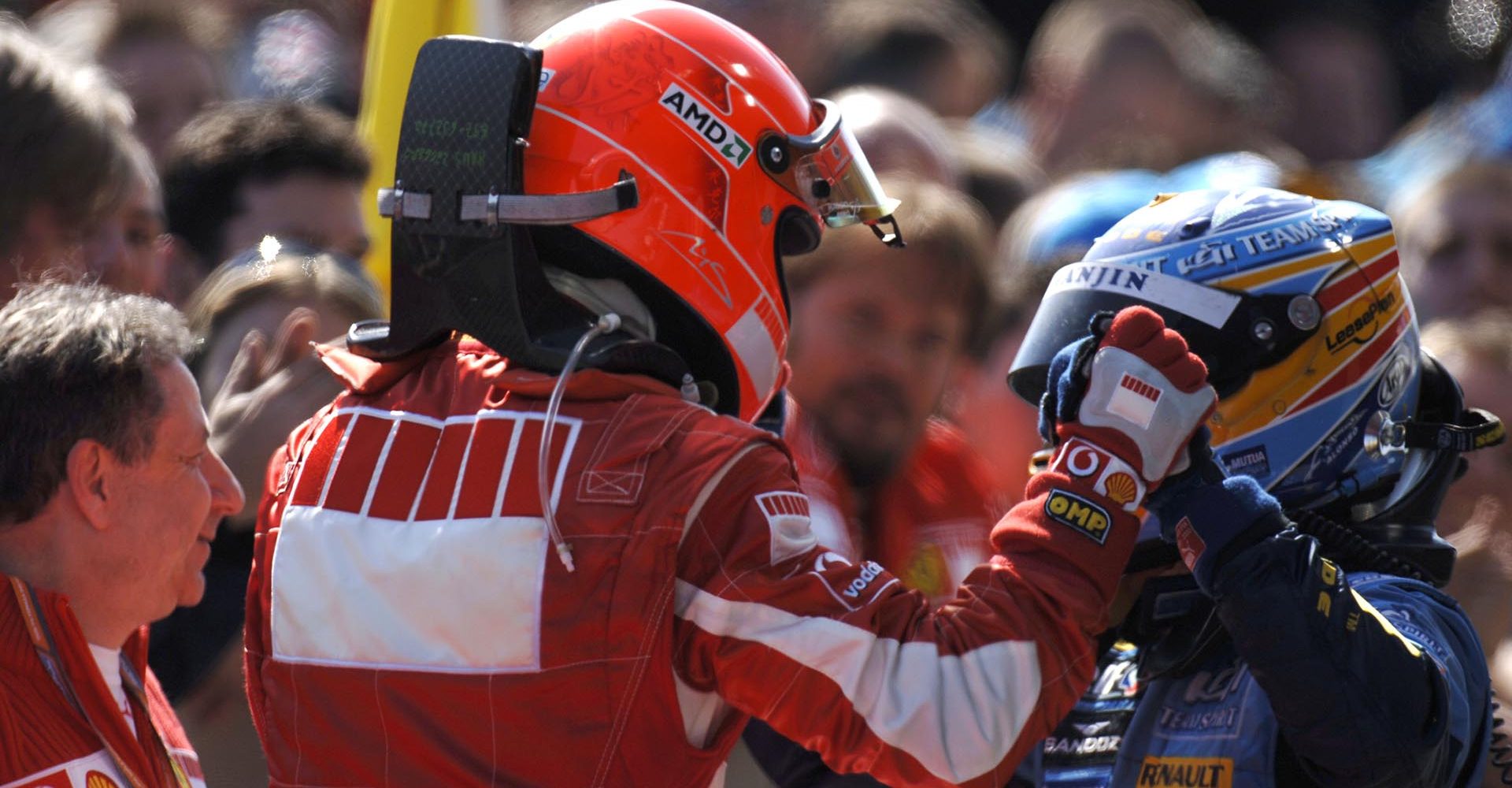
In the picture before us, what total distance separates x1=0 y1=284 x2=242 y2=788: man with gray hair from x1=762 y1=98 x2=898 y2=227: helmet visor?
1.04 metres

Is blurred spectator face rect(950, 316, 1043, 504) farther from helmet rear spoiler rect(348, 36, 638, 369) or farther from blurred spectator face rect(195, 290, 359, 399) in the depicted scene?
helmet rear spoiler rect(348, 36, 638, 369)

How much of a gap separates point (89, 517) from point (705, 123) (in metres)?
1.14

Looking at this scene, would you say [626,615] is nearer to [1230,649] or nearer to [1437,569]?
[1230,649]

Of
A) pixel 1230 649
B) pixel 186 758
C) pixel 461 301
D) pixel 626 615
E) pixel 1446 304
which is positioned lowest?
pixel 1446 304

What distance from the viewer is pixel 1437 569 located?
3168 mm

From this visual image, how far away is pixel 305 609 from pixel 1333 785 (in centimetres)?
153

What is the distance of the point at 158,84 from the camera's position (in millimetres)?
6504

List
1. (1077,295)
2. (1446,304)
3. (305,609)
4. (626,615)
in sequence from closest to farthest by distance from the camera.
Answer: (626,615) < (305,609) < (1077,295) < (1446,304)

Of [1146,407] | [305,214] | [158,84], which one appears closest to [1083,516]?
[1146,407]

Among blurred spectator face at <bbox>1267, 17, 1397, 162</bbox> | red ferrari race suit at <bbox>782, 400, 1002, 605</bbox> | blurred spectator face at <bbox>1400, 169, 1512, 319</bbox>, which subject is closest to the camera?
red ferrari race suit at <bbox>782, 400, 1002, 605</bbox>

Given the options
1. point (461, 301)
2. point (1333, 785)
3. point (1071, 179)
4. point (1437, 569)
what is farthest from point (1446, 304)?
point (461, 301)

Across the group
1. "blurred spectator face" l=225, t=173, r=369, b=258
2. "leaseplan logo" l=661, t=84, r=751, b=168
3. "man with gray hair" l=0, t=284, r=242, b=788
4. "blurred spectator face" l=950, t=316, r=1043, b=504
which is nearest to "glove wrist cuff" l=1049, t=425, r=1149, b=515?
"leaseplan logo" l=661, t=84, r=751, b=168

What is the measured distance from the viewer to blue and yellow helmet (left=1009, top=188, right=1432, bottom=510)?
3.08m

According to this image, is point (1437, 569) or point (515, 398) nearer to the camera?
point (515, 398)
